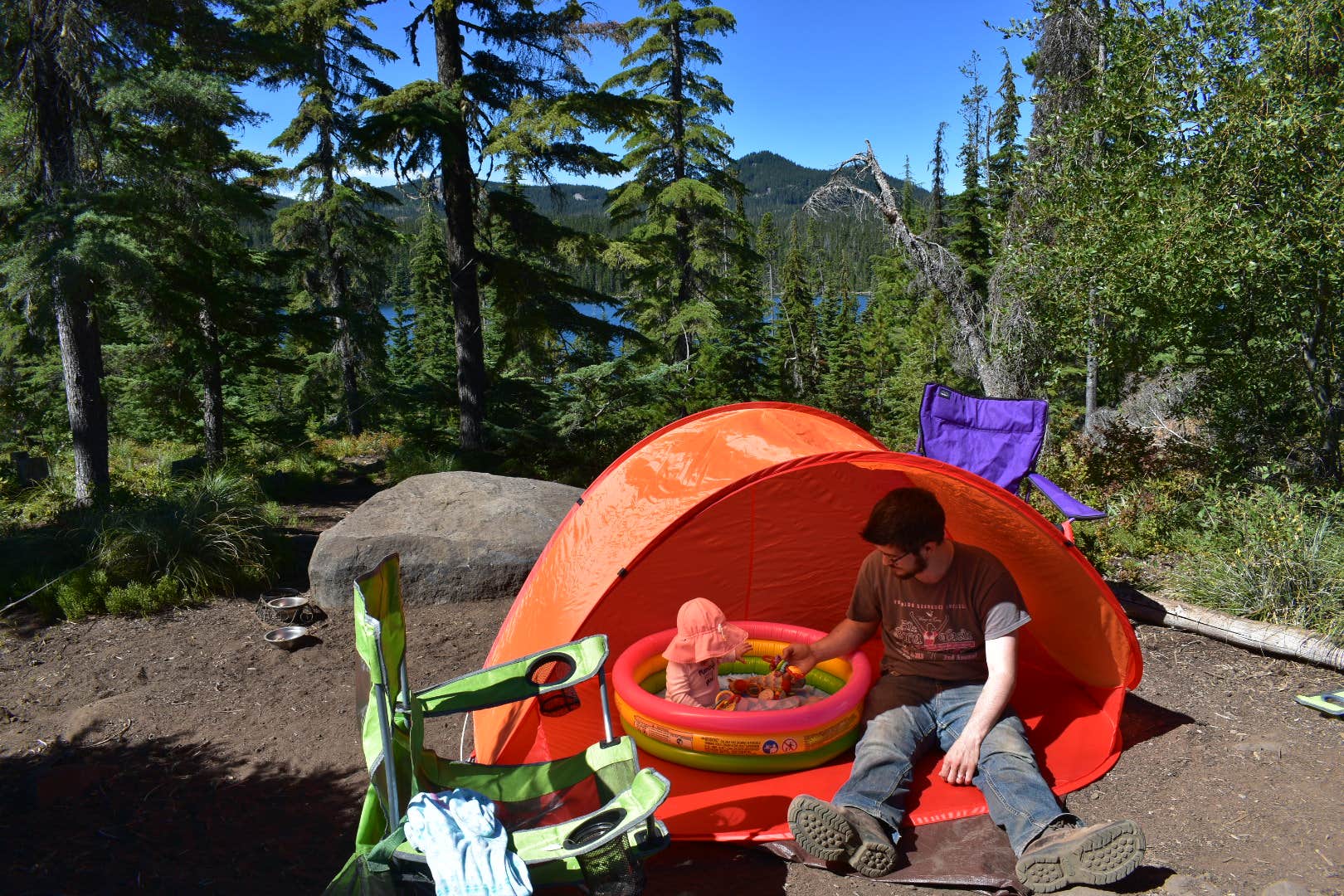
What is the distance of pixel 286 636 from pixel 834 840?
13.0ft

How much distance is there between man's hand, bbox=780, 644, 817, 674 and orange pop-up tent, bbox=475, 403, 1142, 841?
1.60 feet

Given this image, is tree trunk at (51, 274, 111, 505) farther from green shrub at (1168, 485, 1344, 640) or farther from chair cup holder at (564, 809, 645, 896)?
green shrub at (1168, 485, 1344, 640)

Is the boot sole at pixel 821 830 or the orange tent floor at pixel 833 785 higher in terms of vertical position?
the boot sole at pixel 821 830

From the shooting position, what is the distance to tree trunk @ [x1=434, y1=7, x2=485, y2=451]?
1005 centimetres

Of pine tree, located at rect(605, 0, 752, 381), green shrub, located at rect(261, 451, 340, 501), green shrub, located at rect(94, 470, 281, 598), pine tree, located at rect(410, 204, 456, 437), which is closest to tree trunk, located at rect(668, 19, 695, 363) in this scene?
pine tree, located at rect(605, 0, 752, 381)

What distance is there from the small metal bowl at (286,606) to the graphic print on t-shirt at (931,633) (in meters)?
4.28

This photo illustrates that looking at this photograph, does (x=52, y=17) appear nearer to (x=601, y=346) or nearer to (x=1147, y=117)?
(x=601, y=346)

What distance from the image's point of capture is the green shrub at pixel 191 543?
602 cm

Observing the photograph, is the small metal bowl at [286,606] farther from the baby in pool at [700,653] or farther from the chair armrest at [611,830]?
the chair armrest at [611,830]

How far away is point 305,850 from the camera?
10.3 ft

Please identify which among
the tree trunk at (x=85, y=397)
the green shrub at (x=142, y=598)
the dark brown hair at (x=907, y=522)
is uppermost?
the tree trunk at (x=85, y=397)

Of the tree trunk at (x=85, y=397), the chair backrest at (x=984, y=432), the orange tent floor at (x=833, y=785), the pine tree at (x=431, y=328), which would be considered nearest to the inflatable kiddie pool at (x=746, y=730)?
the orange tent floor at (x=833, y=785)

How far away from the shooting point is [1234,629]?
4.72m

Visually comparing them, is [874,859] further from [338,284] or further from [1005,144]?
[1005,144]
